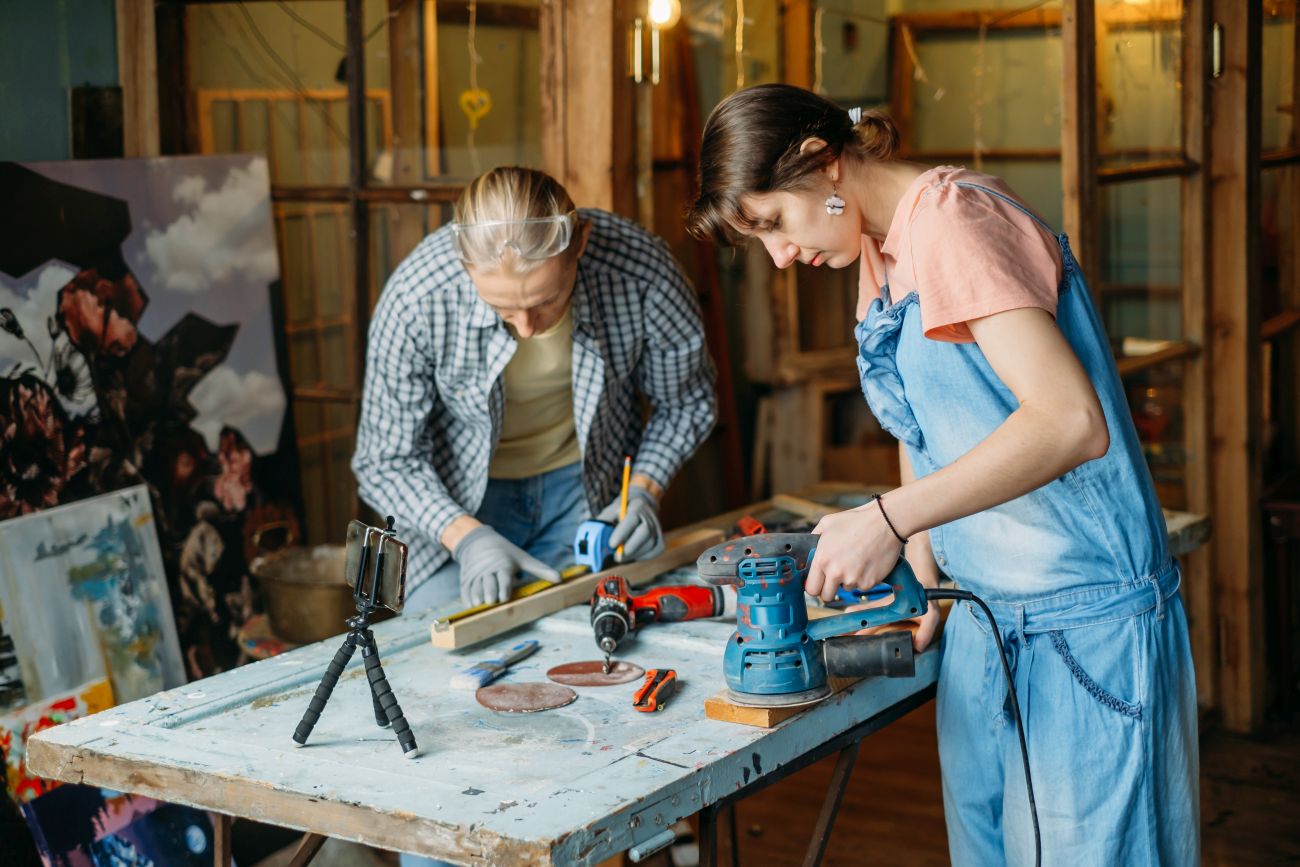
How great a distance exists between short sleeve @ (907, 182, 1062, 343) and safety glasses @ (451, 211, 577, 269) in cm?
81

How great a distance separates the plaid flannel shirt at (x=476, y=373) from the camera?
2512mm

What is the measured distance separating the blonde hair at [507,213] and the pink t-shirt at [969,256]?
2.56ft

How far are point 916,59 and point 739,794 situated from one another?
4.70 meters

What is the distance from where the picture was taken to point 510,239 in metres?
2.30

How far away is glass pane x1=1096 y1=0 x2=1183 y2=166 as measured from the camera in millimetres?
3373

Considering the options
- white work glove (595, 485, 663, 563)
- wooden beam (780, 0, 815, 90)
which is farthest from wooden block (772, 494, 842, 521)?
wooden beam (780, 0, 815, 90)

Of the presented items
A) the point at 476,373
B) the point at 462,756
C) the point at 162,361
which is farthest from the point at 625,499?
the point at 162,361

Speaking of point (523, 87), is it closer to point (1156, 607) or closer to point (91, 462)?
point (91, 462)

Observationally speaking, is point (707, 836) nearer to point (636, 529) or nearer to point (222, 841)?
point (222, 841)

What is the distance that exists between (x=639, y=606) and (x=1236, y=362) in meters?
2.26

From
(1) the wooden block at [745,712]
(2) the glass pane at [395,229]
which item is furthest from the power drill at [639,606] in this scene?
(2) the glass pane at [395,229]

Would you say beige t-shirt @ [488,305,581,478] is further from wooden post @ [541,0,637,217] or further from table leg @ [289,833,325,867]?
table leg @ [289,833,325,867]

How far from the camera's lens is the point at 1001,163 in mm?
5918

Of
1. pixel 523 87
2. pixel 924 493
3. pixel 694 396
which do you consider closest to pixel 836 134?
pixel 924 493
